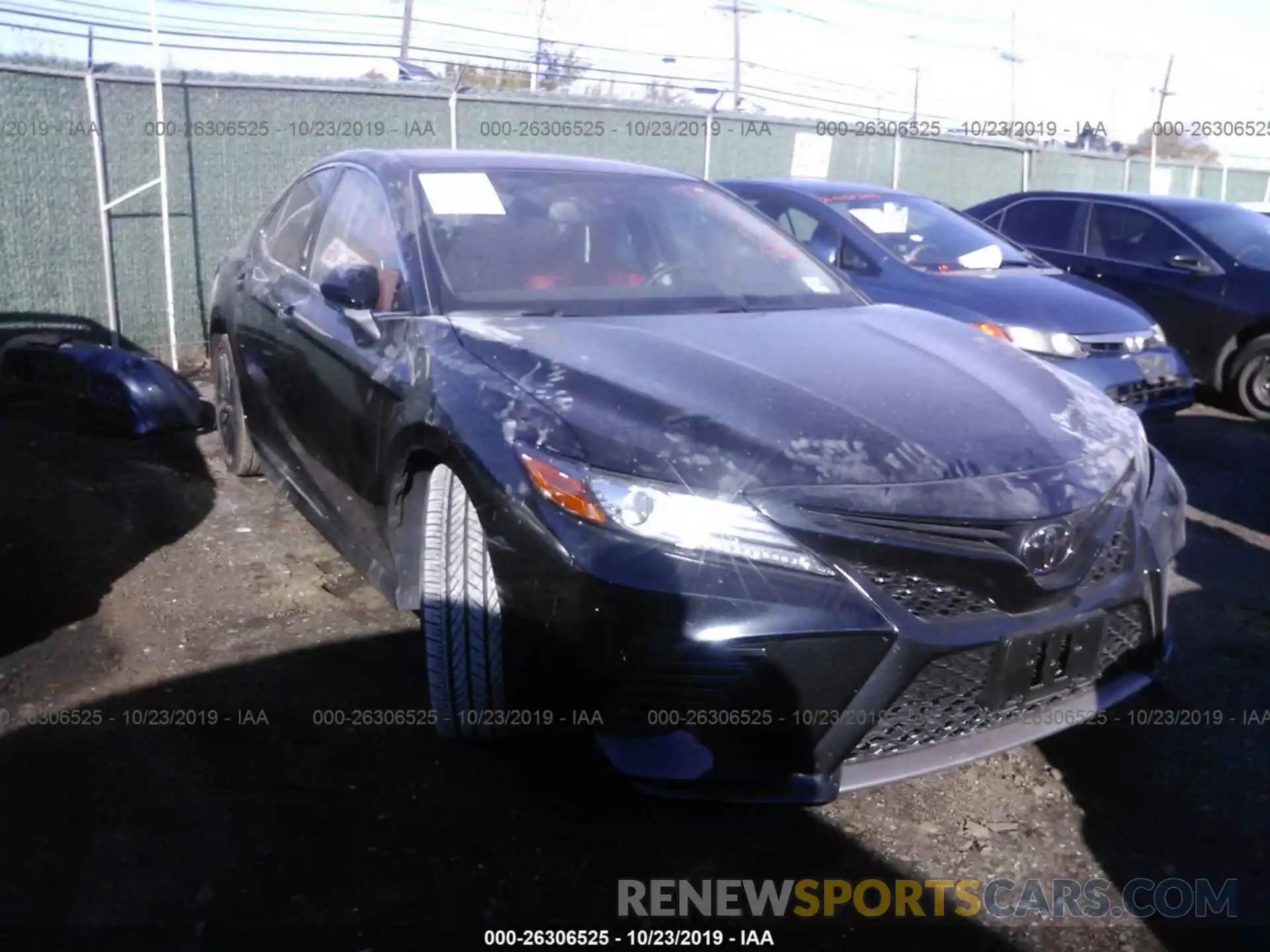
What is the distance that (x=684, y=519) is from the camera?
8.18ft

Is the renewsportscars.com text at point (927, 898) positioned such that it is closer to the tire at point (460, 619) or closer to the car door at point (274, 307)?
the tire at point (460, 619)

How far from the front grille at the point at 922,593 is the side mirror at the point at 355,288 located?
178 centimetres

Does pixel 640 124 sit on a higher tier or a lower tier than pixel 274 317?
higher

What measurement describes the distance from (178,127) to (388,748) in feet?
21.5

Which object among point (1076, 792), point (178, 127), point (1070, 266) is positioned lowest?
point (1076, 792)

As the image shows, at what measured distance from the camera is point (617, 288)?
3719 millimetres

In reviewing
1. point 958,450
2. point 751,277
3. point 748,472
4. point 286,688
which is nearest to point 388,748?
point 286,688

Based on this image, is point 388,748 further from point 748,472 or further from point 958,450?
point 958,450

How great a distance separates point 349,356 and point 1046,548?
82.7 inches

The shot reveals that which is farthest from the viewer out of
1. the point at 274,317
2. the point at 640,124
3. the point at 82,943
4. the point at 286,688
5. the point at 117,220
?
the point at 640,124

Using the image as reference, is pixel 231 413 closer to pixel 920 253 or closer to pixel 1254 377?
pixel 920 253

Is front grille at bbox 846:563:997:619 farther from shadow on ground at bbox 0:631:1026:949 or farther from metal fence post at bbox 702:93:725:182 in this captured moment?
metal fence post at bbox 702:93:725:182

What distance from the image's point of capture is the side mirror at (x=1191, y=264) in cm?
795

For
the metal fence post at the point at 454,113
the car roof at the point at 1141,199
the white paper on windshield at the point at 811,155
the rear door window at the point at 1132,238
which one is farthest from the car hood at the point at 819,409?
the white paper on windshield at the point at 811,155
